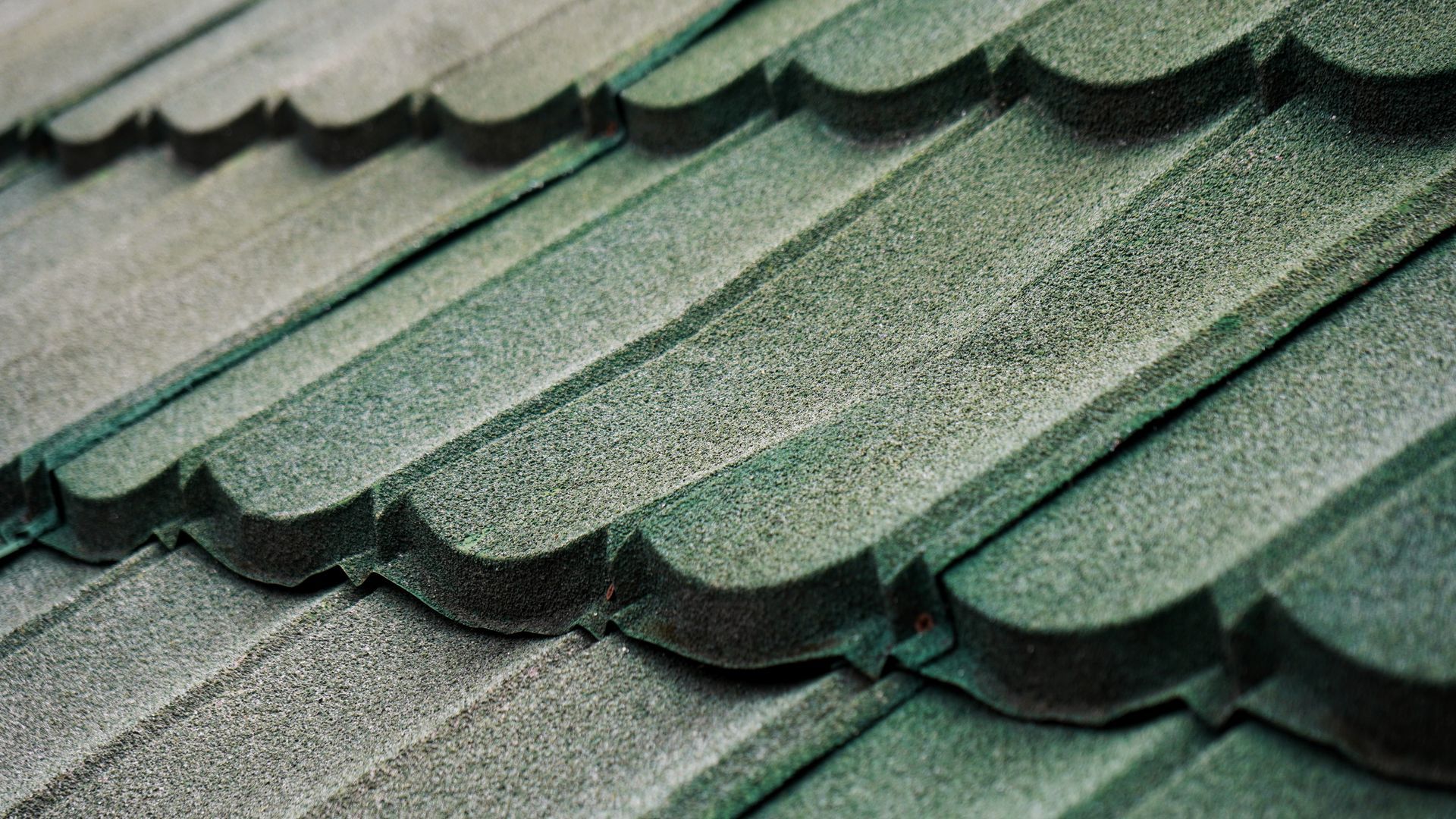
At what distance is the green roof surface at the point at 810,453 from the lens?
4.05 ft

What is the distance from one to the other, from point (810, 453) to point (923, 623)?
0.27 metres

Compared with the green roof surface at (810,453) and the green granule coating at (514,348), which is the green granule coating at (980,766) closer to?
the green roof surface at (810,453)

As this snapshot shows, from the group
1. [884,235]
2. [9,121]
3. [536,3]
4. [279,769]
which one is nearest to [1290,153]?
[884,235]

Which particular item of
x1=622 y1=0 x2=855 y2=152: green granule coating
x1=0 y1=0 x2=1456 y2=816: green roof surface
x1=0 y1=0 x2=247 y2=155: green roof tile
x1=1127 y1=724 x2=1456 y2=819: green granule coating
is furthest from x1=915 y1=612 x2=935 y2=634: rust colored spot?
x1=0 y1=0 x2=247 y2=155: green roof tile

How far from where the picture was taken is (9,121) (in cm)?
376

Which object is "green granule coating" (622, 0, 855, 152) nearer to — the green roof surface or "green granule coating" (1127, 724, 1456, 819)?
the green roof surface

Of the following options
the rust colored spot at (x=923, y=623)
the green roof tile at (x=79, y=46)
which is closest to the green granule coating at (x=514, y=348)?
the rust colored spot at (x=923, y=623)

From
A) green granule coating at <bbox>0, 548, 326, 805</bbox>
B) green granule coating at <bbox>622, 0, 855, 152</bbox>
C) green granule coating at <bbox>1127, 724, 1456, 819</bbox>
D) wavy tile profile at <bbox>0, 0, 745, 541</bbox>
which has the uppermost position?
green granule coating at <bbox>622, 0, 855, 152</bbox>

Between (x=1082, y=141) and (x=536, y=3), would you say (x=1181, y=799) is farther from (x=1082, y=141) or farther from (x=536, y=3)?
(x=536, y=3)

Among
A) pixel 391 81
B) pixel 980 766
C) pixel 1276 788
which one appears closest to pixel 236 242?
pixel 391 81

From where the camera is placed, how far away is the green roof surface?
1.23m

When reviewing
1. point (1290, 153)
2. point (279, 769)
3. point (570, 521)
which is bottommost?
point (279, 769)

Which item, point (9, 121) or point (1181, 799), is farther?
point (9, 121)

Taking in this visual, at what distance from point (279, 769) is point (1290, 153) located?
4.62 ft
